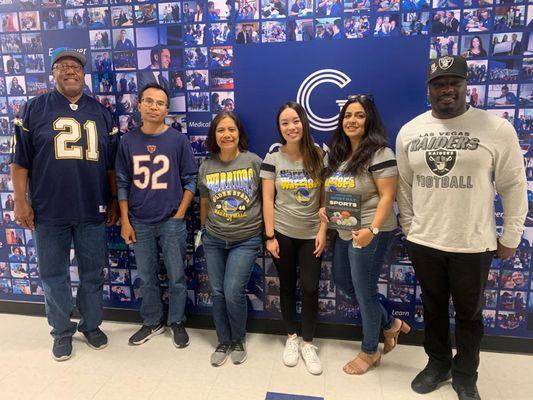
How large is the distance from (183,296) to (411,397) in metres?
1.48

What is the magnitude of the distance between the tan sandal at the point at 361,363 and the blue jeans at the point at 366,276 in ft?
0.13

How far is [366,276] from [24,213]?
2.04m

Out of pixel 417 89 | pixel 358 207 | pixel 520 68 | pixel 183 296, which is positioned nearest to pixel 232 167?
pixel 358 207

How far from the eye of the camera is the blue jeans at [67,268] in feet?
7.96

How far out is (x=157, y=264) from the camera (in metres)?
2.63

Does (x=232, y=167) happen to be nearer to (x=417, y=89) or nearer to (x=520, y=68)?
(x=417, y=89)

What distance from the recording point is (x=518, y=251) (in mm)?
2396

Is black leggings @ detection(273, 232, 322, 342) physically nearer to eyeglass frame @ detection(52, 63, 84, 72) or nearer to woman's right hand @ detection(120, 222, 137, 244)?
woman's right hand @ detection(120, 222, 137, 244)

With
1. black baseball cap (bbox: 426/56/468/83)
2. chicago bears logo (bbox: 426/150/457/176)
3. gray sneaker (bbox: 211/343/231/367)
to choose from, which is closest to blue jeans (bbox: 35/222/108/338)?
gray sneaker (bbox: 211/343/231/367)

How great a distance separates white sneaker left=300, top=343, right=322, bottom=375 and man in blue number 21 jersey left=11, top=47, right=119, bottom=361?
1.34m

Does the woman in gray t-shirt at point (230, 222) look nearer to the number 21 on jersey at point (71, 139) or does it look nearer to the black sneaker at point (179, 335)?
the black sneaker at point (179, 335)

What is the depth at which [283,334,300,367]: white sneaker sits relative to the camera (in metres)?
2.35

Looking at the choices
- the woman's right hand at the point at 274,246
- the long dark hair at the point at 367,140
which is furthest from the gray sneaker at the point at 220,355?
the long dark hair at the point at 367,140

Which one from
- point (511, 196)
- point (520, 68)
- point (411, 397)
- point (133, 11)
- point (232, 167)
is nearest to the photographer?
point (511, 196)
